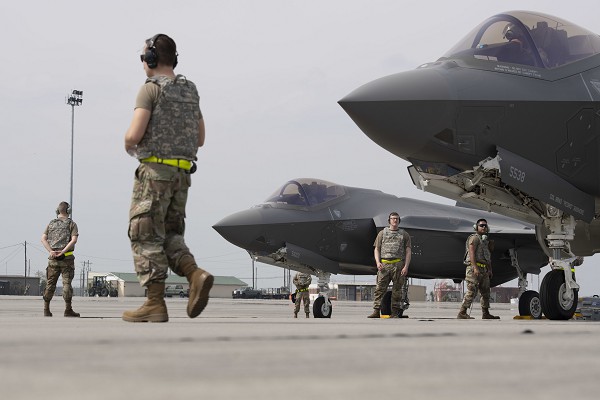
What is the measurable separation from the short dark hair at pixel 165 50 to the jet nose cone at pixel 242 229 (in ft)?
37.0

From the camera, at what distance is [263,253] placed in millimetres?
17812

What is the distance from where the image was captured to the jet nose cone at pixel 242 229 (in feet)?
57.0

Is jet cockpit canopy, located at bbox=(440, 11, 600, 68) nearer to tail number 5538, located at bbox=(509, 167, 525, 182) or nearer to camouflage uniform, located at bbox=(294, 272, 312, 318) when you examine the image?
tail number 5538, located at bbox=(509, 167, 525, 182)

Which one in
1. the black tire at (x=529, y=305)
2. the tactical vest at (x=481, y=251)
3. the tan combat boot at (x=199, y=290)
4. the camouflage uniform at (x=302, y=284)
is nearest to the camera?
the tan combat boot at (x=199, y=290)

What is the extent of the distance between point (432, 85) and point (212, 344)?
6.27 meters

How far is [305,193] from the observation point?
1786 centimetres

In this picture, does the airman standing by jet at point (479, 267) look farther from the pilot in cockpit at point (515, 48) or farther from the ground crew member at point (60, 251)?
the ground crew member at point (60, 251)

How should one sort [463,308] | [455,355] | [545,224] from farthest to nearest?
[463,308] < [545,224] < [455,355]

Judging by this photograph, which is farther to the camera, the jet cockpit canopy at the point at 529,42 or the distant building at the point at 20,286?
the distant building at the point at 20,286

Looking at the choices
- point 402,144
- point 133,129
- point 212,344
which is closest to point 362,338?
point 212,344

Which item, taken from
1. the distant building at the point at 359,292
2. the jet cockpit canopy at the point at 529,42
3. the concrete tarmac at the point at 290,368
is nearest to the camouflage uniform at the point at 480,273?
the jet cockpit canopy at the point at 529,42

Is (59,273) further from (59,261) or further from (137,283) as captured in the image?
(137,283)

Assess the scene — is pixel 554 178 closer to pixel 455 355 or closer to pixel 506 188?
pixel 506 188

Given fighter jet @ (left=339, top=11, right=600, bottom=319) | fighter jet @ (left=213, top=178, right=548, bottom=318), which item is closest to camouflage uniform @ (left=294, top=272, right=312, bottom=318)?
fighter jet @ (left=213, top=178, right=548, bottom=318)
